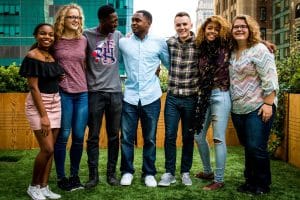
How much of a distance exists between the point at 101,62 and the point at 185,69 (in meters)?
0.86

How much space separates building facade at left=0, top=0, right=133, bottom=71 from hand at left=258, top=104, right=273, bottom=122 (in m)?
36.0

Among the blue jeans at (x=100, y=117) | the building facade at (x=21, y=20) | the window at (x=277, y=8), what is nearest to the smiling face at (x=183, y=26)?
the blue jeans at (x=100, y=117)

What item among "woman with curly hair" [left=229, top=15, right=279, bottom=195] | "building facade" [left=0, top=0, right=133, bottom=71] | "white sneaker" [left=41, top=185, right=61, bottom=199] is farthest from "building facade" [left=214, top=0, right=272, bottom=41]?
"white sneaker" [left=41, top=185, right=61, bottom=199]

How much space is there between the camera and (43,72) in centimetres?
404

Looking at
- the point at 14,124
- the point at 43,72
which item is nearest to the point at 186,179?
the point at 43,72

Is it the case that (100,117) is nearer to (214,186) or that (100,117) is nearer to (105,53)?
(105,53)

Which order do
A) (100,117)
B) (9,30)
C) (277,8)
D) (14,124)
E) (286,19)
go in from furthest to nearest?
(277,8) → (286,19) → (9,30) → (14,124) → (100,117)

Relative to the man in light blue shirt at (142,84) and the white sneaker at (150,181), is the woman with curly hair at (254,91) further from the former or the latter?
the white sneaker at (150,181)

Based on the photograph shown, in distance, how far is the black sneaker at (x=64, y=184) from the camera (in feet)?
14.9

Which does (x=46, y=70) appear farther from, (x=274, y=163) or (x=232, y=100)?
(x=274, y=163)

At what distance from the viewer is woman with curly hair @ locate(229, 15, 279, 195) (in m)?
4.22

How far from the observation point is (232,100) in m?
4.46

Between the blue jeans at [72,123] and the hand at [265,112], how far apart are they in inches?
67.7

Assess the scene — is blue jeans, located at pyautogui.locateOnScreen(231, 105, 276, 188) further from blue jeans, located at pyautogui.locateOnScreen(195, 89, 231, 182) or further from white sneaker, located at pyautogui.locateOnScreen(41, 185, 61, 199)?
white sneaker, located at pyautogui.locateOnScreen(41, 185, 61, 199)
